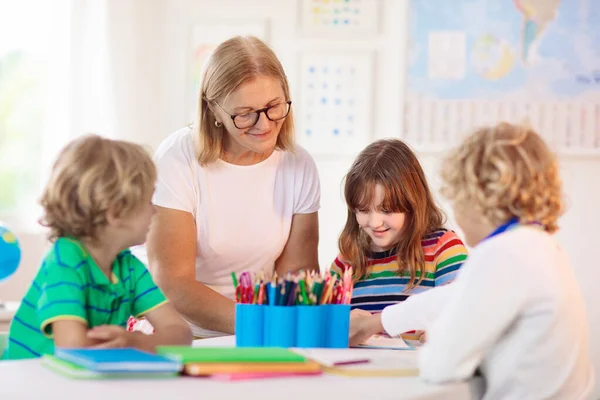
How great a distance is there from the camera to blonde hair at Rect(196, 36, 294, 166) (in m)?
1.92

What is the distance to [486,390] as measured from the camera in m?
1.20

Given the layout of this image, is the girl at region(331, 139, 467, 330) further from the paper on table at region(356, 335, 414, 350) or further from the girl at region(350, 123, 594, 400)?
the girl at region(350, 123, 594, 400)

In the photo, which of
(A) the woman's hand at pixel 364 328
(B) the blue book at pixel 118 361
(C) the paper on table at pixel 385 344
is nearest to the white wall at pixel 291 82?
(C) the paper on table at pixel 385 344

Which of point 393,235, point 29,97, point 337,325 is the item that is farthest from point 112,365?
point 29,97

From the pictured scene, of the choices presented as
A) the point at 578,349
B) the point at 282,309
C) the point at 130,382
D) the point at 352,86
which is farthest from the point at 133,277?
the point at 352,86

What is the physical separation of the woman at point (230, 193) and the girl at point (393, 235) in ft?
0.62

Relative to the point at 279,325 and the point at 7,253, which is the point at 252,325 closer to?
the point at 279,325

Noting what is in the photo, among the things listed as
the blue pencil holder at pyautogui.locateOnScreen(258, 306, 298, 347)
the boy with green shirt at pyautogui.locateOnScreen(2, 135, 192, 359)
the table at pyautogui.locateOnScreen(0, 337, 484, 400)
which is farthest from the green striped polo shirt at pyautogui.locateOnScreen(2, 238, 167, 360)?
the blue pencil holder at pyautogui.locateOnScreen(258, 306, 298, 347)

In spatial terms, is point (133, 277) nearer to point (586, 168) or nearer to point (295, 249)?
point (295, 249)

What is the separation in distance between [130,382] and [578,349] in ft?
1.98

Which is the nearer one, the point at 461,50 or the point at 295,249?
the point at 295,249

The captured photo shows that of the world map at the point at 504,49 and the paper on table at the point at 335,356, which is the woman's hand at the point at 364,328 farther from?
the world map at the point at 504,49

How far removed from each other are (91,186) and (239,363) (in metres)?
0.38

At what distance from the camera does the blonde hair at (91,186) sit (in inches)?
51.8
